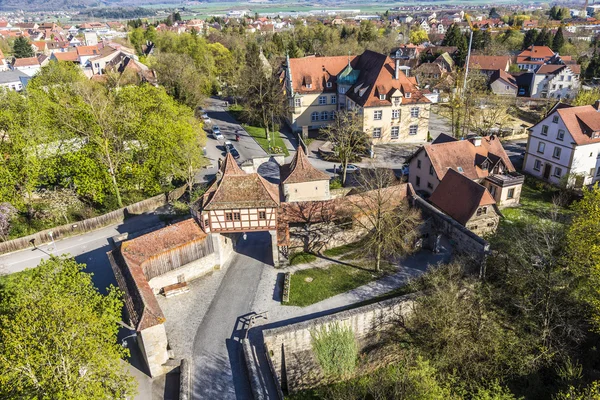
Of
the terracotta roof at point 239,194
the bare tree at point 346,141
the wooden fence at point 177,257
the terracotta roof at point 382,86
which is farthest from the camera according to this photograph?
the terracotta roof at point 382,86

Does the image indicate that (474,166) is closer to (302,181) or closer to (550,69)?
(302,181)

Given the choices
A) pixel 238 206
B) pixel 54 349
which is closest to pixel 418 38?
pixel 238 206

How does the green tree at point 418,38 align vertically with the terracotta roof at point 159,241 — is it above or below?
above

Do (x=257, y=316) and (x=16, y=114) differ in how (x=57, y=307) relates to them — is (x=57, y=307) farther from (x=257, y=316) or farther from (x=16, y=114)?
(x=16, y=114)

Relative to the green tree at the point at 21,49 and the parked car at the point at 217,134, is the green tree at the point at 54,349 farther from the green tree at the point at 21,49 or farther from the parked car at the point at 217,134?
the green tree at the point at 21,49

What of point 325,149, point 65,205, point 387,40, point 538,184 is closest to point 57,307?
point 65,205

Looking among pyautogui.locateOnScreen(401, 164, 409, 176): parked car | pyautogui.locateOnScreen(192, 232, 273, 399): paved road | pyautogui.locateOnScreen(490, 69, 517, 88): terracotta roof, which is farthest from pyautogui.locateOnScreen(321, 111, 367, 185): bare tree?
pyautogui.locateOnScreen(490, 69, 517, 88): terracotta roof

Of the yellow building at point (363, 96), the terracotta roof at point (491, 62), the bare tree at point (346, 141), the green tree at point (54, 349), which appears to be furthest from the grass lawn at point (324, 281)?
the terracotta roof at point (491, 62)
